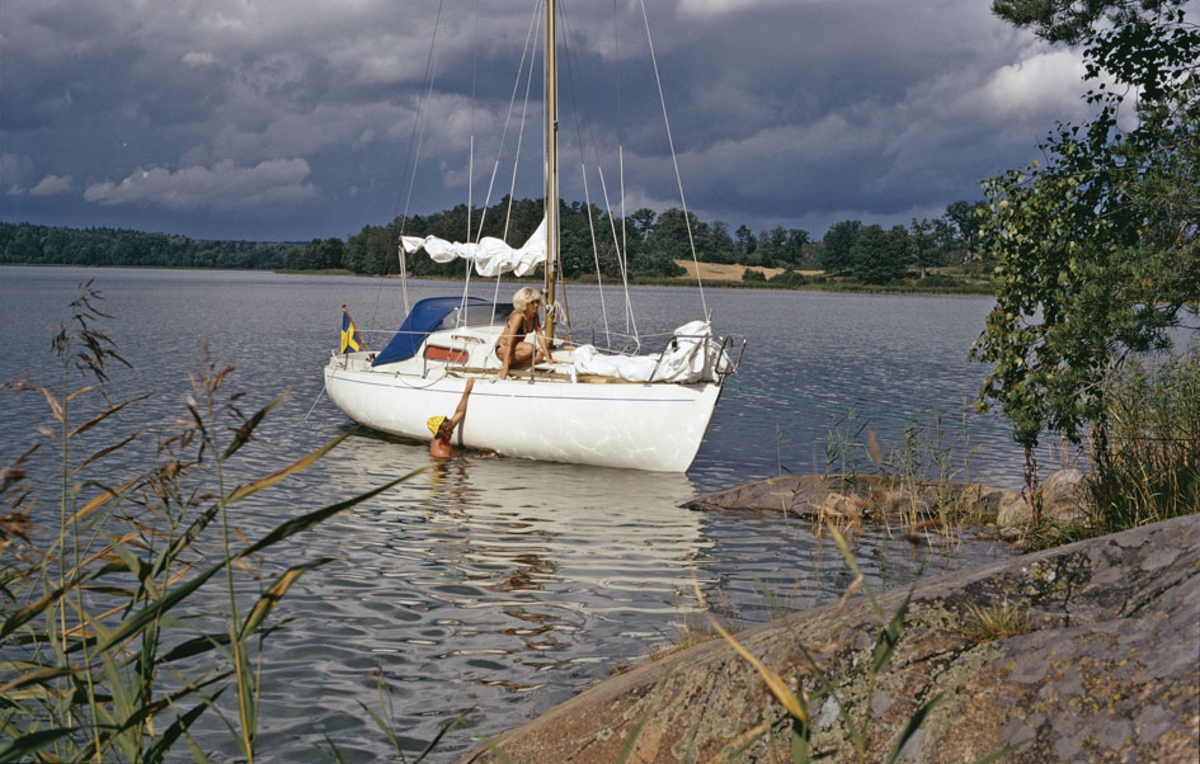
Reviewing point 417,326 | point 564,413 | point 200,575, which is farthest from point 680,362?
point 200,575

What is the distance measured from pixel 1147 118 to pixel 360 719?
7.87 m

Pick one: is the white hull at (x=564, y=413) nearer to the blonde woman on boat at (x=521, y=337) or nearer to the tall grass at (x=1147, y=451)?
the blonde woman on boat at (x=521, y=337)

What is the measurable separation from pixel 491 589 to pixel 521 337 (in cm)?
741

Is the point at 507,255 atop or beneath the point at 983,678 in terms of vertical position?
atop

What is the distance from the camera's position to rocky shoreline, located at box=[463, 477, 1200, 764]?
8.11 ft

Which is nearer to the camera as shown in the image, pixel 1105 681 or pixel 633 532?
pixel 1105 681

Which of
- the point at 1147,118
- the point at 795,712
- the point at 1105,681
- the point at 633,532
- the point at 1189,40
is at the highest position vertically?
the point at 1189,40

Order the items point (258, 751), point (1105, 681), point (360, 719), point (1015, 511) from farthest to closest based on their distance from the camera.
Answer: point (1015, 511) < point (360, 719) < point (258, 751) < point (1105, 681)

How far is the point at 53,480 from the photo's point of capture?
43.2ft

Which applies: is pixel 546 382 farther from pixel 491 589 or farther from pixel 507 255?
pixel 491 589

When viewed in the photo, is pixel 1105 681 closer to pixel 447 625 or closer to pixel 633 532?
pixel 447 625

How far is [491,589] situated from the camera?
9359mm

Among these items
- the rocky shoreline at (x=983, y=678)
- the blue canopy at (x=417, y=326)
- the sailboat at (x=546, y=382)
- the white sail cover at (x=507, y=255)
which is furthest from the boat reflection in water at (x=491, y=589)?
the white sail cover at (x=507, y=255)

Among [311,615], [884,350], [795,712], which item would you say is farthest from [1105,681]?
[884,350]
